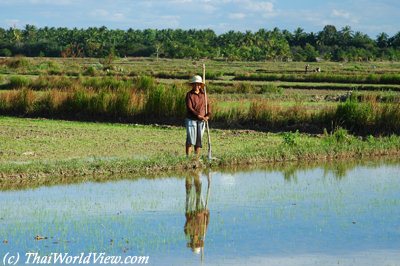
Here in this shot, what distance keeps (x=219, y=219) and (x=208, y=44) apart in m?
115

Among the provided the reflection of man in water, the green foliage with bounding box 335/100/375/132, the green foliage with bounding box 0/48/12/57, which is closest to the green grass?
the green foliage with bounding box 335/100/375/132

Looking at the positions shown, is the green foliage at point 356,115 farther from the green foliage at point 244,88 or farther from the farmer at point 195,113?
the green foliage at point 244,88

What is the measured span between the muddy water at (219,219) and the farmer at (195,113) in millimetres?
970

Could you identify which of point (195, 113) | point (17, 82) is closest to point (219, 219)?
point (195, 113)

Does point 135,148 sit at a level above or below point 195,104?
below

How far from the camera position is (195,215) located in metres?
10.5

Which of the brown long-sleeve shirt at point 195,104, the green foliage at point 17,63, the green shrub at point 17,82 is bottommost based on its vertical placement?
the green foliage at point 17,63

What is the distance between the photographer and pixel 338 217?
1039cm

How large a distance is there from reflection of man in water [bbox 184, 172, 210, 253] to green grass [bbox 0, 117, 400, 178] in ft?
5.07

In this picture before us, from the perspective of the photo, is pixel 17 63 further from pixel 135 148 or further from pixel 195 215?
pixel 195 215

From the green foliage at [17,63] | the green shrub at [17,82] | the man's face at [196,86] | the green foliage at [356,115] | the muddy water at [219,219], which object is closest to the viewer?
the muddy water at [219,219]

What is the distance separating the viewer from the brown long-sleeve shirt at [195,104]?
1473 cm

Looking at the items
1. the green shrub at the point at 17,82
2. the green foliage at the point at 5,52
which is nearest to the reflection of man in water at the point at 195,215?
the green shrub at the point at 17,82

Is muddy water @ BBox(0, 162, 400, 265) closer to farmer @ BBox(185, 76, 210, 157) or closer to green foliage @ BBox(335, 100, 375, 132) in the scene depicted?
farmer @ BBox(185, 76, 210, 157)
